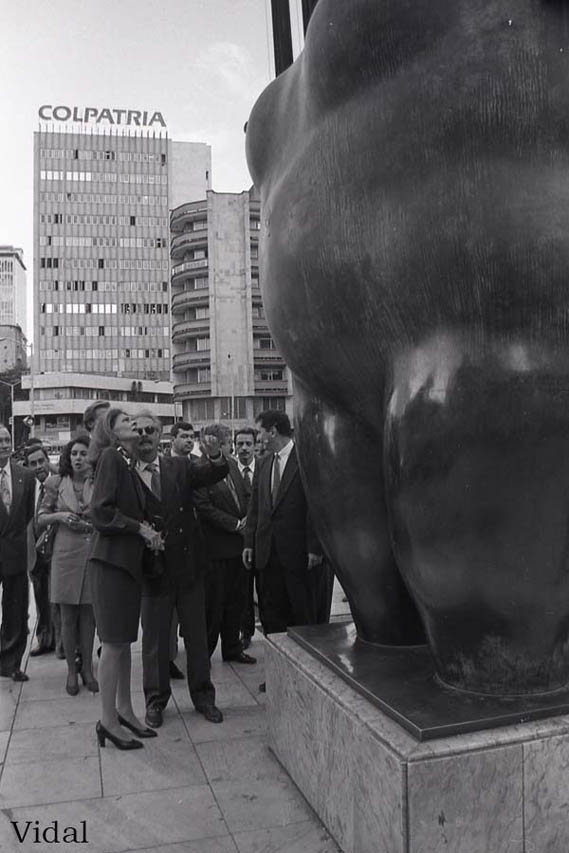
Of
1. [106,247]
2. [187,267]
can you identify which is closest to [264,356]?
[187,267]

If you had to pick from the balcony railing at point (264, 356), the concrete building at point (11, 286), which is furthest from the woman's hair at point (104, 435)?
the concrete building at point (11, 286)

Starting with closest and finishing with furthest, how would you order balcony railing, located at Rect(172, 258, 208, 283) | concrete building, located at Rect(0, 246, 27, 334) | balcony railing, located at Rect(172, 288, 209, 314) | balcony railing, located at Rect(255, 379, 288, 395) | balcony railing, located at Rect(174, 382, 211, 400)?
balcony railing, located at Rect(174, 382, 211, 400) → balcony railing, located at Rect(255, 379, 288, 395) → balcony railing, located at Rect(172, 288, 209, 314) → balcony railing, located at Rect(172, 258, 208, 283) → concrete building, located at Rect(0, 246, 27, 334)

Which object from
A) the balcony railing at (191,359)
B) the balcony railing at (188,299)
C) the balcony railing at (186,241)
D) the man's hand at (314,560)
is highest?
the balcony railing at (186,241)

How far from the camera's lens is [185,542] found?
428 cm

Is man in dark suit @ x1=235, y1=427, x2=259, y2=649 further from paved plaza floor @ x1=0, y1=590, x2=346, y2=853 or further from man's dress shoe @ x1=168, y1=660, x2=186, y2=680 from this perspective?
paved plaza floor @ x1=0, y1=590, x2=346, y2=853

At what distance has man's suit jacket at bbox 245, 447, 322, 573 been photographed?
4.68 metres

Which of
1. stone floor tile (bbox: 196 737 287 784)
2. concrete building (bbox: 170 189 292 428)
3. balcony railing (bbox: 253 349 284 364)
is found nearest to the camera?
stone floor tile (bbox: 196 737 287 784)

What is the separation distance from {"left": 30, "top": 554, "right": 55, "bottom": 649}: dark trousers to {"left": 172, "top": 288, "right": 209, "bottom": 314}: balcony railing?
64.5 metres

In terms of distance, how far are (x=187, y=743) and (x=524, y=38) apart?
11.2ft

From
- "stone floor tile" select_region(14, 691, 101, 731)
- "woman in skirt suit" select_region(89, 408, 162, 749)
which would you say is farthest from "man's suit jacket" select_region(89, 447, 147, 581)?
"stone floor tile" select_region(14, 691, 101, 731)

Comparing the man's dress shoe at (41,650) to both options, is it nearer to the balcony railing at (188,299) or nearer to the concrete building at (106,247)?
the balcony railing at (188,299)

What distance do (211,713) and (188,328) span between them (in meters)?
67.7

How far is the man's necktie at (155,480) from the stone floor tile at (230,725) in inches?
50.2

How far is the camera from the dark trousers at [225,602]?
5367 millimetres
